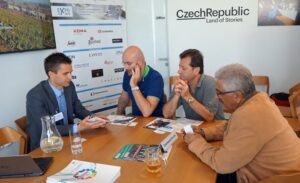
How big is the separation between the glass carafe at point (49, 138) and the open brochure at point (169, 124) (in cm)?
68

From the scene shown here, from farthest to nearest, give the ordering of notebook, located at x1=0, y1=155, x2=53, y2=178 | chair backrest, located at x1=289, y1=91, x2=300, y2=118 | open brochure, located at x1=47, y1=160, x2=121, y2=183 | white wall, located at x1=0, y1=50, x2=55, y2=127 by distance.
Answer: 1. chair backrest, located at x1=289, y1=91, x2=300, y2=118
2. white wall, located at x1=0, y1=50, x2=55, y2=127
3. notebook, located at x1=0, y1=155, x2=53, y2=178
4. open brochure, located at x1=47, y1=160, x2=121, y2=183

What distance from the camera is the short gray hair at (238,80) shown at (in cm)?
149

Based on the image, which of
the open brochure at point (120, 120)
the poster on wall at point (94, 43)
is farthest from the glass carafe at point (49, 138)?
the poster on wall at point (94, 43)

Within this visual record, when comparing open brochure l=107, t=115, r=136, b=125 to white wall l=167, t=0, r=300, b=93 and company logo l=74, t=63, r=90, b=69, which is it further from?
white wall l=167, t=0, r=300, b=93

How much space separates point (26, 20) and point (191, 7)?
7.50ft

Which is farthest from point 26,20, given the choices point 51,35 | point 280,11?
point 280,11

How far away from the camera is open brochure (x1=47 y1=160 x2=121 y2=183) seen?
4.42 ft

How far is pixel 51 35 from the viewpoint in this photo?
3.10m

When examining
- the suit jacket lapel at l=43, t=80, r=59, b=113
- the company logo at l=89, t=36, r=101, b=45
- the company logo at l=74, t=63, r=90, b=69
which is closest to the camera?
the suit jacket lapel at l=43, t=80, r=59, b=113

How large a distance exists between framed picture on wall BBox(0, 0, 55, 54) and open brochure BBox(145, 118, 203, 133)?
5.10ft

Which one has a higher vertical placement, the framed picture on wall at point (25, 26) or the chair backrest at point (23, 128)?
the framed picture on wall at point (25, 26)

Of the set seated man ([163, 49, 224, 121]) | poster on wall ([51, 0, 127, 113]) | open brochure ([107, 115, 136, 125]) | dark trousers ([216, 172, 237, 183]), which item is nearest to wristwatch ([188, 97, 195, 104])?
seated man ([163, 49, 224, 121])

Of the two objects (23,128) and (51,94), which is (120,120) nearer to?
(51,94)

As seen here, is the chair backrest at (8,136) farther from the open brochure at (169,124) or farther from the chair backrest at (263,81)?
the chair backrest at (263,81)
